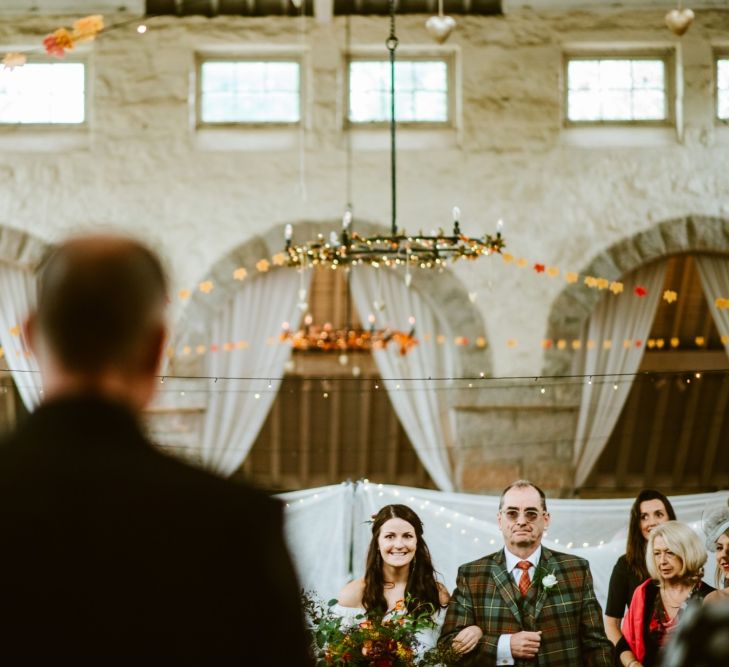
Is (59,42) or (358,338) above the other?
(59,42)

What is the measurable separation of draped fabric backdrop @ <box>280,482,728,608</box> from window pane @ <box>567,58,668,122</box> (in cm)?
391

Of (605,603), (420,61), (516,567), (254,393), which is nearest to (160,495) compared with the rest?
(516,567)

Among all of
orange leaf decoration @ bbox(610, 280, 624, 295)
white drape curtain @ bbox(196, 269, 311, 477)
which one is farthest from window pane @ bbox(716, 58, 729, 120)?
white drape curtain @ bbox(196, 269, 311, 477)

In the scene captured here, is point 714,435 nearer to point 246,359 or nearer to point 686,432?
point 686,432

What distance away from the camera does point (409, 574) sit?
549 centimetres

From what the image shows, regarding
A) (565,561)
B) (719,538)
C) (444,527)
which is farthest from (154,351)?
(719,538)

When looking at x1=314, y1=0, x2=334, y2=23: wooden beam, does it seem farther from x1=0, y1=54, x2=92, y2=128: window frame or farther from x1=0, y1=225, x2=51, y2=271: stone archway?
x1=0, y1=225, x2=51, y2=271: stone archway

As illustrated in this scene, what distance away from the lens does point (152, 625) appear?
1.08 meters

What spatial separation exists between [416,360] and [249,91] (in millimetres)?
2440

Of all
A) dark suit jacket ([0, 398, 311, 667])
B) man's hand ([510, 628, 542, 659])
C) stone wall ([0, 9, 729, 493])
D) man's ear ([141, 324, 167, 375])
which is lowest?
man's hand ([510, 628, 542, 659])

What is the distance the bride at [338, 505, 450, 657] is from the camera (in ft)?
17.6

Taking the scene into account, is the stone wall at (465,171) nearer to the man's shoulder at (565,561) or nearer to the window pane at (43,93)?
the window pane at (43,93)

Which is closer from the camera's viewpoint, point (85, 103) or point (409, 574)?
point (409, 574)

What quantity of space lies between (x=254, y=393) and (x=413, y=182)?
1979 millimetres
